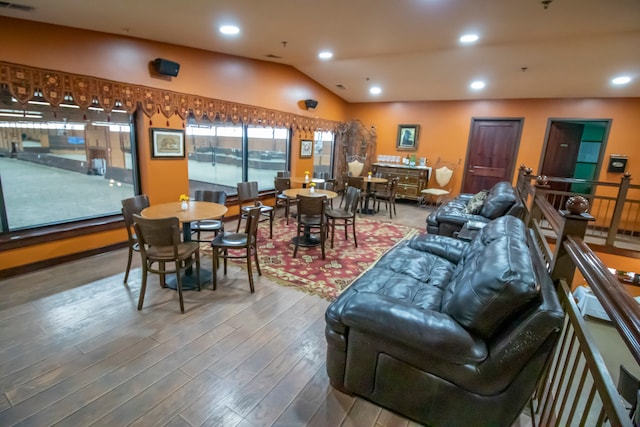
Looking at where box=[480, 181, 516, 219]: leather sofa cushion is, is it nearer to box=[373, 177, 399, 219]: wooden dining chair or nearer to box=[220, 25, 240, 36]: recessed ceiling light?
box=[373, 177, 399, 219]: wooden dining chair

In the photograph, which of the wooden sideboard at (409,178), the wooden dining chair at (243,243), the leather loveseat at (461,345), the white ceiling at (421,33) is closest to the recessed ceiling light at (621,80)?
the white ceiling at (421,33)

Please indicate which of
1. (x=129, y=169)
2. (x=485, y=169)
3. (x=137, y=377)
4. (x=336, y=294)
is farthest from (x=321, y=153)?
(x=137, y=377)

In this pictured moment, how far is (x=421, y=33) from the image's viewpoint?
3764 millimetres

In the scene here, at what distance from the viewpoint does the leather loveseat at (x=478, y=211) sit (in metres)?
3.84

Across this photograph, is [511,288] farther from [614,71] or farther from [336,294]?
[614,71]

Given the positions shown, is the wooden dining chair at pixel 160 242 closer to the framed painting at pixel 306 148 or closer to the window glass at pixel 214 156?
the window glass at pixel 214 156

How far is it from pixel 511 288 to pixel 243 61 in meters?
5.28

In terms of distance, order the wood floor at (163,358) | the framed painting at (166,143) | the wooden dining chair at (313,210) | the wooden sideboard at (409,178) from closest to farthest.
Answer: the wood floor at (163,358)
the wooden dining chair at (313,210)
the framed painting at (166,143)
the wooden sideboard at (409,178)

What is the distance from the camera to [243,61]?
5.23 m

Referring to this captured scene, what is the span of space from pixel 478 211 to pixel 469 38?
2.25 metres

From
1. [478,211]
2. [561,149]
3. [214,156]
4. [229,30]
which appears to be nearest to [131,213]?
[229,30]

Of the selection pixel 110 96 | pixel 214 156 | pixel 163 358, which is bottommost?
pixel 163 358

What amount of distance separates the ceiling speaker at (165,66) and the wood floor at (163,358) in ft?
8.82

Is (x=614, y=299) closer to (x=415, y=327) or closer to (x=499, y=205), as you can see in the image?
(x=415, y=327)
